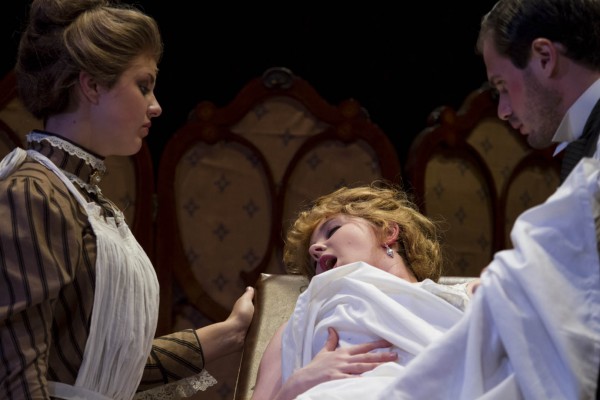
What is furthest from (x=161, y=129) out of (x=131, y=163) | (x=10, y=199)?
(x=10, y=199)

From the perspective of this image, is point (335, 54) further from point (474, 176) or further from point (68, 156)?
point (68, 156)

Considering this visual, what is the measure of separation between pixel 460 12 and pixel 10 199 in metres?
3.24

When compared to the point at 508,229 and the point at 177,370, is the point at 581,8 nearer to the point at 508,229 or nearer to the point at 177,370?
the point at 177,370

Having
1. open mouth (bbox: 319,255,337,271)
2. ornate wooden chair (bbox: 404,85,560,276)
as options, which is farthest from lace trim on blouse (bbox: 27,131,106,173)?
ornate wooden chair (bbox: 404,85,560,276)

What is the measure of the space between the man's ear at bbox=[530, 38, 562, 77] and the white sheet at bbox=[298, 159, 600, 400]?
1.32 feet

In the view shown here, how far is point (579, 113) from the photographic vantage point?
6.02 ft

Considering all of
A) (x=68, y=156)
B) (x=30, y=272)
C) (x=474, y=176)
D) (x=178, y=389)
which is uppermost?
(x=68, y=156)

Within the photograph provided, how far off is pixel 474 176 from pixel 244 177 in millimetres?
1031

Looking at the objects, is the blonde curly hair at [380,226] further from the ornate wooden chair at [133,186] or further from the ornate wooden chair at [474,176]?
the ornate wooden chair at [474,176]

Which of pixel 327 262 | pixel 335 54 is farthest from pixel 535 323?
pixel 335 54

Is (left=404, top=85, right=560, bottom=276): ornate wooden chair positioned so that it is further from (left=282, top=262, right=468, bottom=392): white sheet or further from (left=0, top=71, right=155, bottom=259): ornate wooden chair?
(left=282, top=262, right=468, bottom=392): white sheet

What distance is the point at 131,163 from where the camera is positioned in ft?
11.7

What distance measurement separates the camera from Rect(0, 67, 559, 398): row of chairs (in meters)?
3.60

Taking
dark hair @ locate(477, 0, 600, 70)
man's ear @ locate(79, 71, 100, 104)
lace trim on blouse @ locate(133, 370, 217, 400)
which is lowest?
lace trim on blouse @ locate(133, 370, 217, 400)
